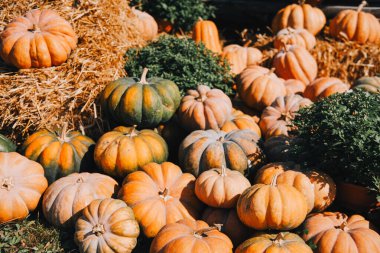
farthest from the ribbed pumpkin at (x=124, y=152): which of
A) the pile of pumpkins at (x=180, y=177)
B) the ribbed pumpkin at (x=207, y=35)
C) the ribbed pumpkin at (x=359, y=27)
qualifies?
the ribbed pumpkin at (x=359, y=27)

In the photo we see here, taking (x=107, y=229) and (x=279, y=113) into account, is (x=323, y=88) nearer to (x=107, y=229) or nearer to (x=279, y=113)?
(x=279, y=113)

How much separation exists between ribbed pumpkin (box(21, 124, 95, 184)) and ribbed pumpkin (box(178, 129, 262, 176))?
1.16 m

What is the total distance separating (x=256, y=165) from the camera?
5.09 metres

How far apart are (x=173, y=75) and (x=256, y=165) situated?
6.09 ft

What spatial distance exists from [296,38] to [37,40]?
4290mm

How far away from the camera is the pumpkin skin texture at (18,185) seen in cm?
437

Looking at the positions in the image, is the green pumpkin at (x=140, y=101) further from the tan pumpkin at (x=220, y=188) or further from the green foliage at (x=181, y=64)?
the tan pumpkin at (x=220, y=188)

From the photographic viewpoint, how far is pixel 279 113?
5.93 m

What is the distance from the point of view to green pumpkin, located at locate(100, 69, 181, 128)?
17.4 feet

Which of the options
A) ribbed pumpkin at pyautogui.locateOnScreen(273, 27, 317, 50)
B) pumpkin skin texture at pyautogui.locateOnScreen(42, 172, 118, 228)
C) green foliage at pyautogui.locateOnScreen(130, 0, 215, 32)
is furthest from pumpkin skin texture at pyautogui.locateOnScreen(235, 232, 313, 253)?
green foliage at pyautogui.locateOnScreen(130, 0, 215, 32)

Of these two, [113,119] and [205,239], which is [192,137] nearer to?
[113,119]

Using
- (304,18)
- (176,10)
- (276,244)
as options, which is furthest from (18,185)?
(304,18)

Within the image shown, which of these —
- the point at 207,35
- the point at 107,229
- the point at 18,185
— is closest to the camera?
the point at 107,229

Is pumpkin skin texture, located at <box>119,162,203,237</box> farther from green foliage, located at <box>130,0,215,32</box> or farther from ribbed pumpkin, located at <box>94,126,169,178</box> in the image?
green foliage, located at <box>130,0,215,32</box>
